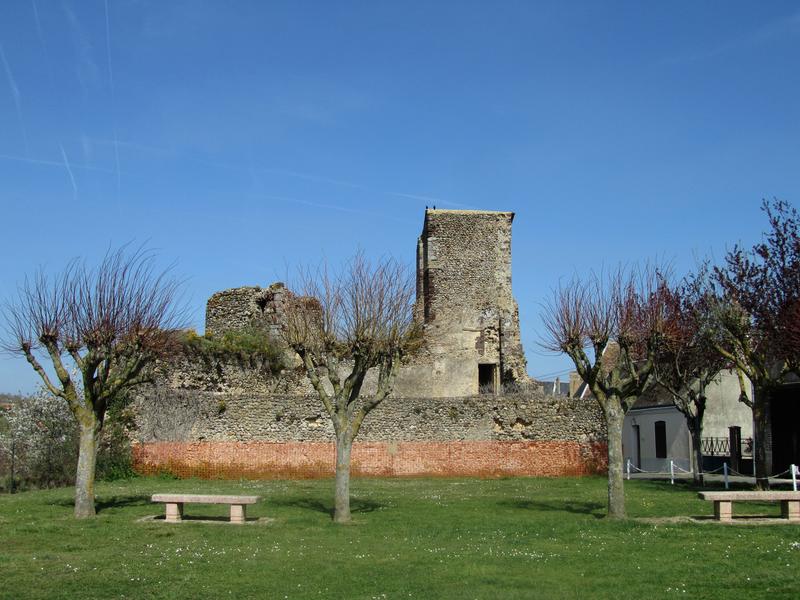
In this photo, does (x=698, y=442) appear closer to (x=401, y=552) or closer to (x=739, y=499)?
(x=739, y=499)

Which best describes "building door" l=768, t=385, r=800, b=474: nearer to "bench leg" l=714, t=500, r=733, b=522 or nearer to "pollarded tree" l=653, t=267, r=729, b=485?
"pollarded tree" l=653, t=267, r=729, b=485

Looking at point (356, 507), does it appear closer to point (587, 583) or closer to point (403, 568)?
point (403, 568)

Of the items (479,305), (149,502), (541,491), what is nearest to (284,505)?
(149,502)

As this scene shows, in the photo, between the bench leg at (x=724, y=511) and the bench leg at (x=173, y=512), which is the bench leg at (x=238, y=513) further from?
the bench leg at (x=724, y=511)

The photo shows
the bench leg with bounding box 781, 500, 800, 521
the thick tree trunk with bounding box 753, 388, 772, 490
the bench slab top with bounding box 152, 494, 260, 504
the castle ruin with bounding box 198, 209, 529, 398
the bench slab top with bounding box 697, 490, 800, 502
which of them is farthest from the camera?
the castle ruin with bounding box 198, 209, 529, 398

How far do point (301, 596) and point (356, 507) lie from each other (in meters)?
8.49

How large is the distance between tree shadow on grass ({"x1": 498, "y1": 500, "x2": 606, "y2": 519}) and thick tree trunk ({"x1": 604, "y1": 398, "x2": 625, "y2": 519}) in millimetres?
937

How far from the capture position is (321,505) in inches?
714

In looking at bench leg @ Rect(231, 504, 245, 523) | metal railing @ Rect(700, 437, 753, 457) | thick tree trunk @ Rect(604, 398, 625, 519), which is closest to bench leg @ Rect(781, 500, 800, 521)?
thick tree trunk @ Rect(604, 398, 625, 519)

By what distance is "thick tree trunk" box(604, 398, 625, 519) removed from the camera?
15.4 meters

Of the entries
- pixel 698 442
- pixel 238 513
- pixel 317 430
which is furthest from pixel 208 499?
pixel 698 442

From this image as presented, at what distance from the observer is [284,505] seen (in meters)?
18.0

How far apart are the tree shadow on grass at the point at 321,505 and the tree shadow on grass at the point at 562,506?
2.97 meters

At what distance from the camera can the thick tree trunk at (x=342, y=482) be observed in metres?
15.5
